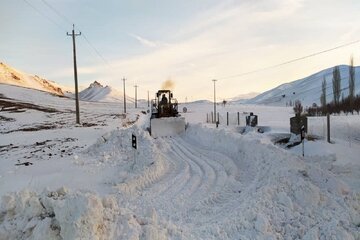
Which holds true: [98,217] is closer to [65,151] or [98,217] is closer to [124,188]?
[124,188]

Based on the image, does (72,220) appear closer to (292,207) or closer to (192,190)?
(292,207)

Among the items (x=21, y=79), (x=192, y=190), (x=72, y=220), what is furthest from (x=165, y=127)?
(x=21, y=79)

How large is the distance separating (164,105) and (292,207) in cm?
2158

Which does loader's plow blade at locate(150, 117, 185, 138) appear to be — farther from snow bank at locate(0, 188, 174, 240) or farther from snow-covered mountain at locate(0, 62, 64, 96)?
snow-covered mountain at locate(0, 62, 64, 96)

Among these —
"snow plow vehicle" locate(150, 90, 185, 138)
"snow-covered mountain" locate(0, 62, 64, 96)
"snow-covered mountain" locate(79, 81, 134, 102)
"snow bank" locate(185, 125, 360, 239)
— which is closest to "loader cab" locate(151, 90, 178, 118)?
"snow plow vehicle" locate(150, 90, 185, 138)

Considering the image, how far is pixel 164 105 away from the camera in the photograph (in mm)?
29109

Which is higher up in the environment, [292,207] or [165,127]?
[165,127]

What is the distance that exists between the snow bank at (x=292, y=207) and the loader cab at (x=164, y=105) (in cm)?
1722

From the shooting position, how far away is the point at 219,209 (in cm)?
873

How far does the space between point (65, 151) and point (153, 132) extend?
755 cm

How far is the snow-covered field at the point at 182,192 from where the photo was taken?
6.73 m

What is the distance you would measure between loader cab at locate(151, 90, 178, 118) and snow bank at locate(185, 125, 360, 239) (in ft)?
56.5

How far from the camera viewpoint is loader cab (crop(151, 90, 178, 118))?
2875 cm

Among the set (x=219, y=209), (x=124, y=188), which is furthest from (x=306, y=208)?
(x=124, y=188)
